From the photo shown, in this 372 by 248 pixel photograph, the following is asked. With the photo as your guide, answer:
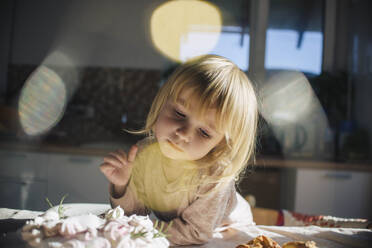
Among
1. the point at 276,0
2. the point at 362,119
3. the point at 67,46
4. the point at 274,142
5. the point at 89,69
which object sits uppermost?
the point at 276,0

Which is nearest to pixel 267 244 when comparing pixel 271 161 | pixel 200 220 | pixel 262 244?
pixel 262 244

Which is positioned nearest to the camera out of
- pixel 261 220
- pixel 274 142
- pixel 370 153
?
pixel 261 220

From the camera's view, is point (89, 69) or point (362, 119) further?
point (89, 69)

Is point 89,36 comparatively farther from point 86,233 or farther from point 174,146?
point 86,233

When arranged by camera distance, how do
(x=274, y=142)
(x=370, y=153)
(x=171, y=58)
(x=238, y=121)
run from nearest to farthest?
(x=238, y=121), (x=370, y=153), (x=274, y=142), (x=171, y=58)

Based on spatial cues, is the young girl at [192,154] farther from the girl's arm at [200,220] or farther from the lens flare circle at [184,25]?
the lens flare circle at [184,25]

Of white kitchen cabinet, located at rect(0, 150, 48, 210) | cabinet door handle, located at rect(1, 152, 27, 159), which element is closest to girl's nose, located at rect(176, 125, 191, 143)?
white kitchen cabinet, located at rect(0, 150, 48, 210)

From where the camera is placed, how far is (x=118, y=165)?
53cm

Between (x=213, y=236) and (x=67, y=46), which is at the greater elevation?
(x=67, y=46)

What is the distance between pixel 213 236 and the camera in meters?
0.60

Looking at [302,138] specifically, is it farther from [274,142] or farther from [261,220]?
[261,220]

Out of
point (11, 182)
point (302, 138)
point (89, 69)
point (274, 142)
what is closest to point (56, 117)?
point (89, 69)

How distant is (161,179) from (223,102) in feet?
0.88

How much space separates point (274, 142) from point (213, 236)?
4.33 feet
